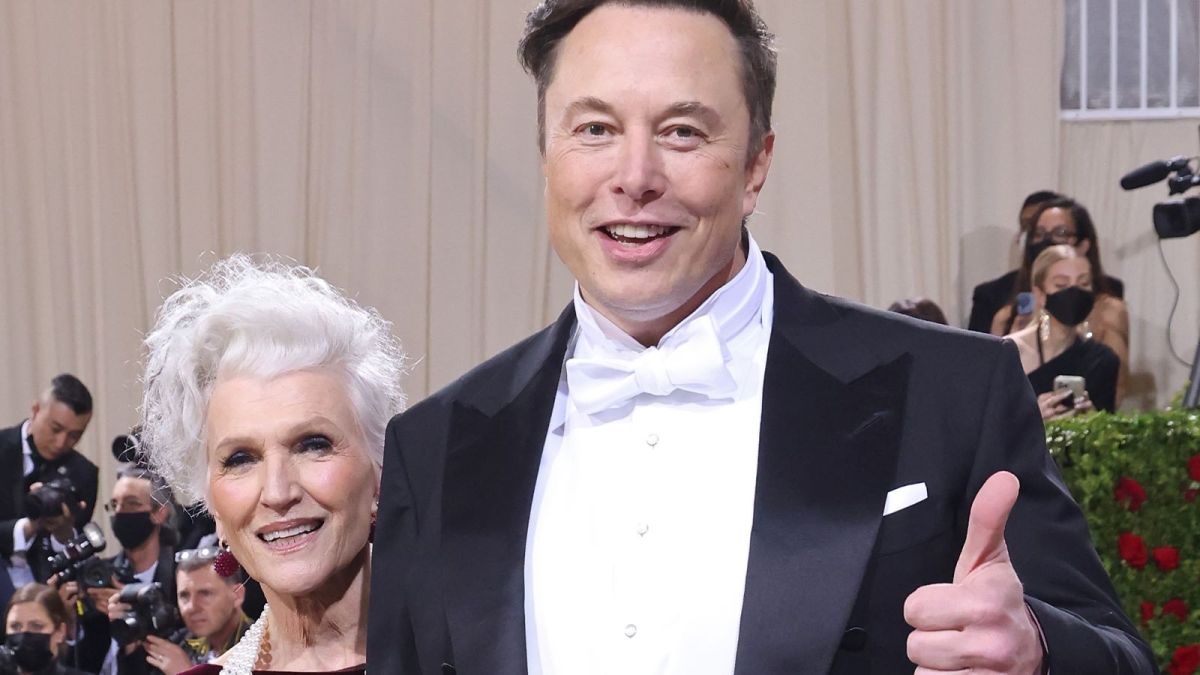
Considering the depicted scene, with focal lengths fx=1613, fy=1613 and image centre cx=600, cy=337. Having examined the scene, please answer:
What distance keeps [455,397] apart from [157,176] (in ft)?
21.1

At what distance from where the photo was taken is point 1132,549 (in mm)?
3467

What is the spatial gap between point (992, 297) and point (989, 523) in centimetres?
458

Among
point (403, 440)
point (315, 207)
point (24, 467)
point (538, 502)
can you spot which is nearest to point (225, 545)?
point (403, 440)

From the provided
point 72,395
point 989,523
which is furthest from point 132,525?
point 989,523

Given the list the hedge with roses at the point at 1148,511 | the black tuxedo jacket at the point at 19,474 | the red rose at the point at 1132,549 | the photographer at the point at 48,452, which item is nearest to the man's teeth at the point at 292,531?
the hedge with roses at the point at 1148,511

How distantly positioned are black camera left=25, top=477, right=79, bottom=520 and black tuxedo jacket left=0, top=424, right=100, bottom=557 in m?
0.33

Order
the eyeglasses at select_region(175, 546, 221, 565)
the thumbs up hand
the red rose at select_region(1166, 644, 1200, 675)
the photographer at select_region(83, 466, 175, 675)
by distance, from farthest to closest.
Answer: the photographer at select_region(83, 466, 175, 675) < the eyeglasses at select_region(175, 546, 221, 565) < the red rose at select_region(1166, 644, 1200, 675) < the thumbs up hand

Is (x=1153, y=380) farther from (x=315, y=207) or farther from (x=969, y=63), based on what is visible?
(x=315, y=207)

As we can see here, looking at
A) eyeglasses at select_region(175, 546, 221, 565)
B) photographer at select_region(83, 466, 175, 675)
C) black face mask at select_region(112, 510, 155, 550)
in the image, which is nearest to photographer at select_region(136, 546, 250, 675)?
eyeglasses at select_region(175, 546, 221, 565)

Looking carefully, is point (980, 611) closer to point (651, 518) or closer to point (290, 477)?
point (651, 518)

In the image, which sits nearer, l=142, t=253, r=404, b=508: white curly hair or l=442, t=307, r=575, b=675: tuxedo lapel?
l=442, t=307, r=575, b=675: tuxedo lapel

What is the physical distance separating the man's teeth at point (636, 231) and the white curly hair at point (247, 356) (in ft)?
1.94

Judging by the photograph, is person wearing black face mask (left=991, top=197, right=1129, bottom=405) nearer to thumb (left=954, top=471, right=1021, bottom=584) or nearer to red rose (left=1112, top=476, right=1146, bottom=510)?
red rose (left=1112, top=476, right=1146, bottom=510)

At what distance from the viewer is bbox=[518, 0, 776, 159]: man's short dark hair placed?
1.70 meters
